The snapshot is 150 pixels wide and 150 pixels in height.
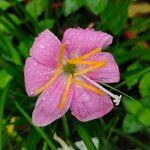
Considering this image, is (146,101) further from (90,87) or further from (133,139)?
(90,87)

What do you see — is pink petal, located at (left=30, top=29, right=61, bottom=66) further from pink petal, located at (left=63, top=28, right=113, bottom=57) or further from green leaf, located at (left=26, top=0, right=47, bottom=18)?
green leaf, located at (left=26, top=0, right=47, bottom=18)

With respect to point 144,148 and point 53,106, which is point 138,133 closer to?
point 144,148

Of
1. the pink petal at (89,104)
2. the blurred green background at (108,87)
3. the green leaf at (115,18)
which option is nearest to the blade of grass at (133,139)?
the blurred green background at (108,87)

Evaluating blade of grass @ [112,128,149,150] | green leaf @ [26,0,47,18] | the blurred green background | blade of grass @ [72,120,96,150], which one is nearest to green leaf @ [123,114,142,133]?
the blurred green background

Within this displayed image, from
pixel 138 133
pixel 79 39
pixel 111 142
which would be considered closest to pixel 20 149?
pixel 111 142

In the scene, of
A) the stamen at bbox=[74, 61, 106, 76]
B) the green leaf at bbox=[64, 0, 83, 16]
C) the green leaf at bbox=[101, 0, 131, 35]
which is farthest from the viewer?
the green leaf at bbox=[101, 0, 131, 35]
